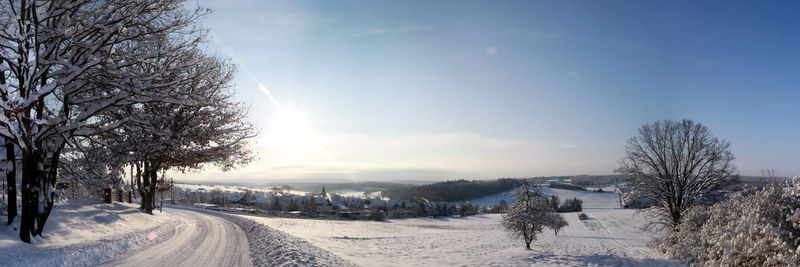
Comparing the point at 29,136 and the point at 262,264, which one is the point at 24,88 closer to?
the point at 29,136

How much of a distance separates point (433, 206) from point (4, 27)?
81.5m

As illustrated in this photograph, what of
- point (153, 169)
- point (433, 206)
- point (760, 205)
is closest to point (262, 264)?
point (760, 205)

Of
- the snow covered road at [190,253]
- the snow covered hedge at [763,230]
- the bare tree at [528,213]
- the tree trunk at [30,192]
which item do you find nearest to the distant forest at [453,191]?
the bare tree at [528,213]

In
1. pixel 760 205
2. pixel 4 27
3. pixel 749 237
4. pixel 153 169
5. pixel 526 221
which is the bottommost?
pixel 526 221

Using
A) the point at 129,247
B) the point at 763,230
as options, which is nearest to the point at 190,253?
the point at 129,247

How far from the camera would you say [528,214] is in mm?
→ 24562

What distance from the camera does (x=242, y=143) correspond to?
27.5 metres

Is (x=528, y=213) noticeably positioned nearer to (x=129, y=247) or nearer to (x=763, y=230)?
(x=763, y=230)

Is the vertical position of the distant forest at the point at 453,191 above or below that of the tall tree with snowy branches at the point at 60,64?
below

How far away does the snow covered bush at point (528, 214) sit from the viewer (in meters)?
24.5

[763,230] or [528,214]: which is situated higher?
[763,230]

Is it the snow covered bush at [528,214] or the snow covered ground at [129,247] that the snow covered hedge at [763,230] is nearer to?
the snow covered bush at [528,214]

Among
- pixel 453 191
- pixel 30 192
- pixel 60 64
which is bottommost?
pixel 453 191

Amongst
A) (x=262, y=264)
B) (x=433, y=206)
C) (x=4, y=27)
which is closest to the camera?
(x=4, y=27)
